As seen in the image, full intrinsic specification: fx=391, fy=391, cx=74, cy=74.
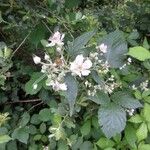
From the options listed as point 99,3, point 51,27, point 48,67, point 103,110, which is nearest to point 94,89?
point 103,110

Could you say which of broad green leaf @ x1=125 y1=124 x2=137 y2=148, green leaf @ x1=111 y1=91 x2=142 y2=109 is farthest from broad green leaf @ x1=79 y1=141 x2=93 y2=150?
green leaf @ x1=111 y1=91 x2=142 y2=109

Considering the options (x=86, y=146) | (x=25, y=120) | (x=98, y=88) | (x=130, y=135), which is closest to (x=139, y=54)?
(x=98, y=88)

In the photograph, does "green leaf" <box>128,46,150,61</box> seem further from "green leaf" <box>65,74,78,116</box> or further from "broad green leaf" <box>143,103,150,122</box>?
"green leaf" <box>65,74,78,116</box>

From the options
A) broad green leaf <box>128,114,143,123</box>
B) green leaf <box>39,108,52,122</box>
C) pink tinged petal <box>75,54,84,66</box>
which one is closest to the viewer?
pink tinged petal <box>75,54,84,66</box>

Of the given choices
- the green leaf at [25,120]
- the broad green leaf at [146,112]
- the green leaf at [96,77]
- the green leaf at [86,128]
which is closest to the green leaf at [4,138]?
the green leaf at [25,120]

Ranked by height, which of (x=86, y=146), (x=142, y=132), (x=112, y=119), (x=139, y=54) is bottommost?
(x=86, y=146)

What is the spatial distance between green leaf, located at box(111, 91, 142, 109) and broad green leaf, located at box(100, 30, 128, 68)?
4.3 inches

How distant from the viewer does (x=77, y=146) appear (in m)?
1.61

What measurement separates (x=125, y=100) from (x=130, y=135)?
188mm

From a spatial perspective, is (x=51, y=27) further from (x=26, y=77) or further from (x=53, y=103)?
(x=53, y=103)

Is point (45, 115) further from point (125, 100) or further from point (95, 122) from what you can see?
point (125, 100)

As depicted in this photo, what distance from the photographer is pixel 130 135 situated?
1562 mm

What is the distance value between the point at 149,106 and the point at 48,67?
19.6 inches

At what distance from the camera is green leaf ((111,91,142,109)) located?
4.70 feet
